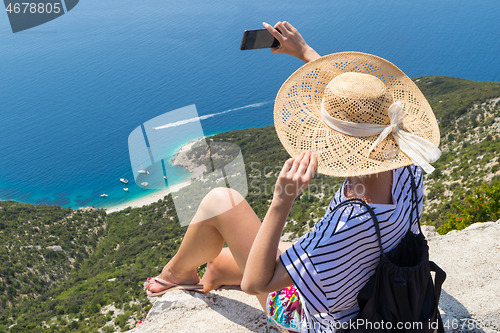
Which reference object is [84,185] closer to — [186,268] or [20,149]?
[20,149]

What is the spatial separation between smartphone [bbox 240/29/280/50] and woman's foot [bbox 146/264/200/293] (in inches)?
54.1

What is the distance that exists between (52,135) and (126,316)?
3889 cm

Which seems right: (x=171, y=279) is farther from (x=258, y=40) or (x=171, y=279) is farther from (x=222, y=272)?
(x=258, y=40)

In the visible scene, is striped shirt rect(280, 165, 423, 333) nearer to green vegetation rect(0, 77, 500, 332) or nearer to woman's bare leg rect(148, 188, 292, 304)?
woman's bare leg rect(148, 188, 292, 304)

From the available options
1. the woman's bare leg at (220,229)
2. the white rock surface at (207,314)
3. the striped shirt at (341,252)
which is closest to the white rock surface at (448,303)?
the white rock surface at (207,314)

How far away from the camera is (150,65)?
182 feet

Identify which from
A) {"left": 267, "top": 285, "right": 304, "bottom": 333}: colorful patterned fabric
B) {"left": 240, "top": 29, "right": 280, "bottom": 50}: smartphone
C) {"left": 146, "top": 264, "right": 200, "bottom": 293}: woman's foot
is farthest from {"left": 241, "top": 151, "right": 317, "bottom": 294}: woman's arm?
{"left": 146, "top": 264, "right": 200, "bottom": 293}: woman's foot

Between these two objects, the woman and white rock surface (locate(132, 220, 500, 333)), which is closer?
the woman

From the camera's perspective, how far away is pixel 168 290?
273cm

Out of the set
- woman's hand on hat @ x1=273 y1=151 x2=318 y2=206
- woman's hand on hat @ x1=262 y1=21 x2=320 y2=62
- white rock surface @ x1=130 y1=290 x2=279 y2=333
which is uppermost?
woman's hand on hat @ x1=262 y1=21 x2=320 y2=62

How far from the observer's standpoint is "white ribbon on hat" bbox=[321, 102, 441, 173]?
1.48m

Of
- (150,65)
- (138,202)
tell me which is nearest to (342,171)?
(138,202)

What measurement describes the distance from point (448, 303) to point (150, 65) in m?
56.5

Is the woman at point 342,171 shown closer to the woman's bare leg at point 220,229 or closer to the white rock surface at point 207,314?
the woman's bare leg at point 220,229
